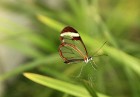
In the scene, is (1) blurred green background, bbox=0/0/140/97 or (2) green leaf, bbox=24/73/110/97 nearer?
(2) green leaf, bbox=24/73/110/97

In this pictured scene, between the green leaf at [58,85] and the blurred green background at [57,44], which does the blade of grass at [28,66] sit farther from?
the green leaf at [58,85]

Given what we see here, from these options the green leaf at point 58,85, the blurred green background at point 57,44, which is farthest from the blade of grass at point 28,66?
the green leaf at point 58,85

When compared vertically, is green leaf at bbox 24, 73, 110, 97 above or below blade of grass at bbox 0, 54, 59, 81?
below

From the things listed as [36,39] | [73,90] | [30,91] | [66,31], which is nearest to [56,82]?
[73,90]

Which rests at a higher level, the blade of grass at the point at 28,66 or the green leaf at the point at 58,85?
the blade of grass at the point at 28,66

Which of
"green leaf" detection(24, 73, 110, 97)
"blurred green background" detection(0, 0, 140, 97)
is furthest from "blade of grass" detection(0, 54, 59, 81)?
"green leaf" detection(24, 73, 110, 97)

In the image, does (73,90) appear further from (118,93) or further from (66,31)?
(118,93)

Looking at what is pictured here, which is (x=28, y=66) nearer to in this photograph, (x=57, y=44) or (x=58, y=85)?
(x=58, y=85)

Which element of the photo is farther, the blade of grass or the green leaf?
the blade of grass

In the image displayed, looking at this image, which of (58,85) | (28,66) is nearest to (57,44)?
(28,66)

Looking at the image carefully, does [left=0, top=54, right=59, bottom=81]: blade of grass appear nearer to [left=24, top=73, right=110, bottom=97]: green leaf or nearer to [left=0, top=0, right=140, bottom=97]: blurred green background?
[left=0, top=0, right=140, bottom=97]: blurred green background

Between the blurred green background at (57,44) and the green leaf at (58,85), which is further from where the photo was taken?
the blurred green background at (57,44)
